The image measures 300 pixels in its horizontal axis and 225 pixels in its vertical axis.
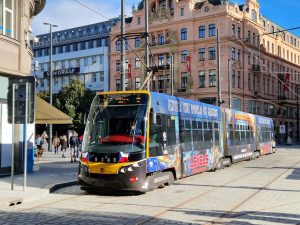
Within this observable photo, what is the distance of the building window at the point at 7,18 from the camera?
57.7ft

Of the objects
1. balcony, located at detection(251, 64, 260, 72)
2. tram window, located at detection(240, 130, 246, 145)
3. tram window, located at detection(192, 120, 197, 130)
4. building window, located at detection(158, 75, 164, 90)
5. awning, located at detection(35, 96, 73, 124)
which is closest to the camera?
tram window, located at detection(192, 120, 197, 130)

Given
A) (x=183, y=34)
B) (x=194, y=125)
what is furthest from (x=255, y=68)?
(x=194, y=125)

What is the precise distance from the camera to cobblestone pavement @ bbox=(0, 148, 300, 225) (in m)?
9.51

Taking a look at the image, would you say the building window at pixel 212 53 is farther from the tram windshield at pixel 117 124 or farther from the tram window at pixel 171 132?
the tram windshield at pixel 117 124

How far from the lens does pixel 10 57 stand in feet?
58.4

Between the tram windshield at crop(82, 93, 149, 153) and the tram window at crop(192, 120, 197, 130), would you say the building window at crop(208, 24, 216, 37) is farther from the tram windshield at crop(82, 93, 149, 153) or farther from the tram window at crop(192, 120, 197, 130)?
the tram windshield at crop(82, 93, 149, 153)

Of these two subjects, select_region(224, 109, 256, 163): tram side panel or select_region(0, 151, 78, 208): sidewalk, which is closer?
select_region(0, 151, 78, 208): sidewalk

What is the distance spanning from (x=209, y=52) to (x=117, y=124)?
54.8 metres

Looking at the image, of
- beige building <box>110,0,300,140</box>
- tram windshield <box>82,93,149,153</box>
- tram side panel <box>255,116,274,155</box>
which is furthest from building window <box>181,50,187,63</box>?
tram windshield <box>82,93,149,153</box>

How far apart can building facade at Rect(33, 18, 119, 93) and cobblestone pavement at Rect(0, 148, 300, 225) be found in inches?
2641

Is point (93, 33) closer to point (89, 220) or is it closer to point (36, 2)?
point (36, 2)

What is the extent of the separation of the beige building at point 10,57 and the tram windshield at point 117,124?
4.90m

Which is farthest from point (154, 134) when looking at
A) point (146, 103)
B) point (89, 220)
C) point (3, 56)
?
point (3, 56)

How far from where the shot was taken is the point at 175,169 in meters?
15.7
